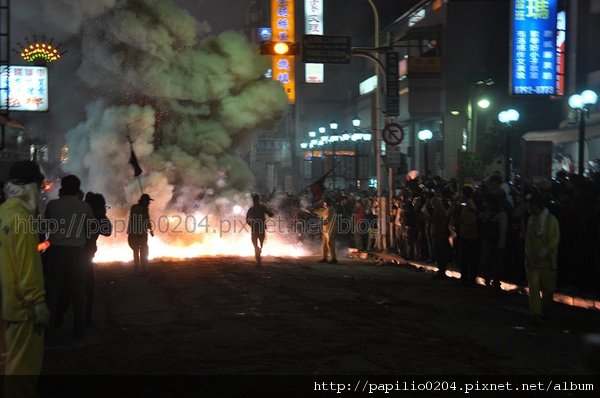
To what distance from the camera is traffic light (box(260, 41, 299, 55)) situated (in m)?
19.6

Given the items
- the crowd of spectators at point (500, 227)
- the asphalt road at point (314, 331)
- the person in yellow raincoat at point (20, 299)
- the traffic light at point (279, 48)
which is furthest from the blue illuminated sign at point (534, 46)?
the person in yellow raincoat at point (20, 299)

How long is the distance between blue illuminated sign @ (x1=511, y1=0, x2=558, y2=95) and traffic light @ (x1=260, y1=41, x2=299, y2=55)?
10133 mm

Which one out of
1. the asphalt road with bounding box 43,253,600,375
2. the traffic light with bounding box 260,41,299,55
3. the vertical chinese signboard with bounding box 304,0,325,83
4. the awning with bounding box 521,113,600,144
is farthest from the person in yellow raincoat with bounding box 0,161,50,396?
the vertical chinese signboard with bounding box 304,0,325,83

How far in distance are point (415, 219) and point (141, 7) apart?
12.3 meters

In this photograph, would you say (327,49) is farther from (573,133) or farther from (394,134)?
(573,133)

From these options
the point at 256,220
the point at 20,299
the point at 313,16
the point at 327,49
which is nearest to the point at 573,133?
the point at 327,49

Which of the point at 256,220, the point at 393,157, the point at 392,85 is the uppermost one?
the point at 392,85

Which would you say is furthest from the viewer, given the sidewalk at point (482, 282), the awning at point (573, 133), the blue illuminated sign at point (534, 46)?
the blue illuminated sign at point (534, 46)

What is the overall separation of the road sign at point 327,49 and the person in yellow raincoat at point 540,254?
37.3ft

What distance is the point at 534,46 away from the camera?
87.6 ft

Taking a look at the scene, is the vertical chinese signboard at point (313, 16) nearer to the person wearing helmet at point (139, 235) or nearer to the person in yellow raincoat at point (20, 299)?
the person wearing helmet at point (139, 235)

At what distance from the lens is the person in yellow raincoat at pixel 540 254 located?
10625mm

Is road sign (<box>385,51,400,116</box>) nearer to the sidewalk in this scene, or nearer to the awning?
the awning

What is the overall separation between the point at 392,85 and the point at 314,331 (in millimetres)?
14472
